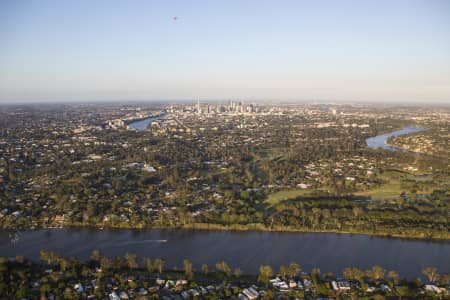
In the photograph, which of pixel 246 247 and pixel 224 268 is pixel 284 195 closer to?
pixel 246 247

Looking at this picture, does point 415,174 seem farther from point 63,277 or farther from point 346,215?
point 63,277

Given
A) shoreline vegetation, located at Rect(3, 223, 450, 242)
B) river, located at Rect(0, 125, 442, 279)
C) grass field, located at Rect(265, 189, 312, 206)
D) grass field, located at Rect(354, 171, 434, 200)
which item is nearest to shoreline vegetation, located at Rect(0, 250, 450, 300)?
river, located at Rect(0, 125, 442, 279)

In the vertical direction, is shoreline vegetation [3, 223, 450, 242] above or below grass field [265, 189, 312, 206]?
below

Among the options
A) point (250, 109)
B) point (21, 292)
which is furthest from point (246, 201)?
point (250, 109)

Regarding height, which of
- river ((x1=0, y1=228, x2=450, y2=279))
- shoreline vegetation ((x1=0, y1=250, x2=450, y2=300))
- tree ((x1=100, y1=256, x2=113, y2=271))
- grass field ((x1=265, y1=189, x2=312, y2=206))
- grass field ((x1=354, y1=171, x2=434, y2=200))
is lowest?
river ((x1=0, y1=228, x2=450, y2=279))

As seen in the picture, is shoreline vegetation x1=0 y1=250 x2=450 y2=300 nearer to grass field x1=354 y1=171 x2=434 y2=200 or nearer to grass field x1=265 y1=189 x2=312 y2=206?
grass field x1=265 y1=189 x2=312 y2=206

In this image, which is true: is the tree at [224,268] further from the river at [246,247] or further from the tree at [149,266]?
the tree at [149,266]
